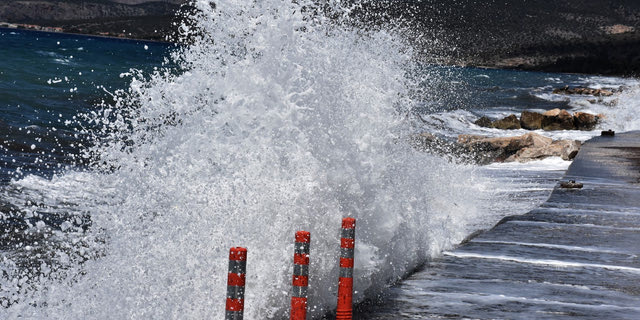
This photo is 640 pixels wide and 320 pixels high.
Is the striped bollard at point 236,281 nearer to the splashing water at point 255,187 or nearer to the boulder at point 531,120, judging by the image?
the splashing water at point 255,187

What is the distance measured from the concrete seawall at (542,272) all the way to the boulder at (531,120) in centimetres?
2233

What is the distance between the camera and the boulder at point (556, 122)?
121 feet

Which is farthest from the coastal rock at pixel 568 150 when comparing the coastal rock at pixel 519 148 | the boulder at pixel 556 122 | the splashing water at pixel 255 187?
the boulder at pixel 556 122

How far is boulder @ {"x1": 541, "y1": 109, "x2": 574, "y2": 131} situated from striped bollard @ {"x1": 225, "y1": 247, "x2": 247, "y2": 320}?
1305 inches

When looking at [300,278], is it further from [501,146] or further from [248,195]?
[501,146]

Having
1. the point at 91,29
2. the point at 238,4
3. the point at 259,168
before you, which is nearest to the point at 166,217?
the point at 259,168

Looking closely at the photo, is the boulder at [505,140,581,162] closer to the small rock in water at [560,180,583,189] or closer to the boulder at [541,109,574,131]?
the small rock in water at [560,180,583,189]

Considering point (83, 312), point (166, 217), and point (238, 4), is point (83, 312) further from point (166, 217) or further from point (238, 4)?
point (238, 4)

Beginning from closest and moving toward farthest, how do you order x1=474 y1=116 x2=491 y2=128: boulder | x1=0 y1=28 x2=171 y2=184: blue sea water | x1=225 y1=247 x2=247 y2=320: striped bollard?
x1=225 y1=247 x2=247 y2=320: striped bollard, x1=0 y1=28 x2=171 y2=184: blue sea water, x1=474 y1=116 x2=491 y2=128: boulder

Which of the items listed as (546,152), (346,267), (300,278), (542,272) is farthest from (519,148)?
(300,278)

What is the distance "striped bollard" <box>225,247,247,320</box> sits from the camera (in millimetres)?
5059

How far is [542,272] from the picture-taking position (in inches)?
376

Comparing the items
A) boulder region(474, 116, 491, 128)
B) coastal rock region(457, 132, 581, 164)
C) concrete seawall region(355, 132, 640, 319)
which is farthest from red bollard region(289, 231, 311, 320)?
boulder region(474, 116, 491, 128)

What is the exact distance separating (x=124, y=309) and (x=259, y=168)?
6.32ft
